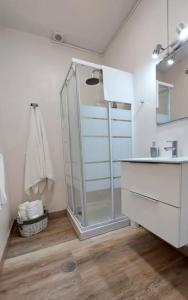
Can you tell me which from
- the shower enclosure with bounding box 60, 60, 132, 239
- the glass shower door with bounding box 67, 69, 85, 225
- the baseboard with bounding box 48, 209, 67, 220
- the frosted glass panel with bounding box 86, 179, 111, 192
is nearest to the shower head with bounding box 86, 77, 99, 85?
the shower enclosure with bounding box 60, 60, 132, 239

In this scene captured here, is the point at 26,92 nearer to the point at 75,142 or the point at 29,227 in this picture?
the point at 75,142

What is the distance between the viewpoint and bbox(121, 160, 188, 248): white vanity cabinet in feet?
2.75

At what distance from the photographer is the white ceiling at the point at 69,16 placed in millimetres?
1560

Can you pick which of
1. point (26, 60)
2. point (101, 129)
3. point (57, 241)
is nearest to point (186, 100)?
point (101, 129)

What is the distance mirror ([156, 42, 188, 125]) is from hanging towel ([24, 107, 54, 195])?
1424 millimetres

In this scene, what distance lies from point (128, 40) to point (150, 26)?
0.36 meters

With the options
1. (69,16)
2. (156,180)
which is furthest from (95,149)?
(69,16)

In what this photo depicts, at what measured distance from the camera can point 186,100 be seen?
1190 millimetres

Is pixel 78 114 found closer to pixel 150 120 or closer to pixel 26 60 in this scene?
pixel 150 120

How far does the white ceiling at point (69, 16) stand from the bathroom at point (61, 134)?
0.01m

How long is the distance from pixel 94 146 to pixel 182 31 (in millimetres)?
1209

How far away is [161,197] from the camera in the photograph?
938 millimetres

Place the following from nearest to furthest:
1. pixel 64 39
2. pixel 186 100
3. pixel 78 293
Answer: pixel 78 293 < pixel 186 100 < pixel 64 39

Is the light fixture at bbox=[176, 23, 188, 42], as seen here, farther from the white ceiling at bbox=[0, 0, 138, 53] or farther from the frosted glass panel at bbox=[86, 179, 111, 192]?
the frosted glass panel at bbox=[86, 179, 111, 192]
